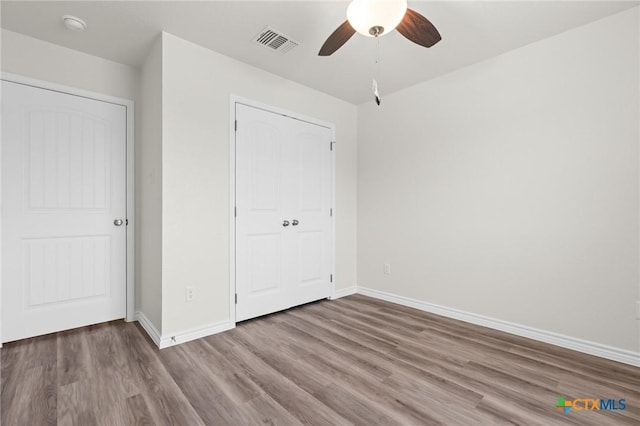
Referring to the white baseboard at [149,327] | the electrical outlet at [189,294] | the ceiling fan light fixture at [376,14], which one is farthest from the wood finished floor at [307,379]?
the ceiling fan light fixture at [376,14]

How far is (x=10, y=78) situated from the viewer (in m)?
2.38

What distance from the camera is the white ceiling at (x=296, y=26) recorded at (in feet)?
6.89

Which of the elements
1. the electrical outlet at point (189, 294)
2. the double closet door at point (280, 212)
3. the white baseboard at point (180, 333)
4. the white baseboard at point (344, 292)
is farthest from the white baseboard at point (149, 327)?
the white baseboard at point (344, 292)

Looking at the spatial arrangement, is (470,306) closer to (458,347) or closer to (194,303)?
(458,347)

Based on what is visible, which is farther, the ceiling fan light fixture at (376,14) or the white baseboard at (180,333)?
the white baseboard at (180,333)

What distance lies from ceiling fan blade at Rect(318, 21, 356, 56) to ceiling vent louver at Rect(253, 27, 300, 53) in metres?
0.51

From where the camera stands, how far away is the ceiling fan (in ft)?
5.33

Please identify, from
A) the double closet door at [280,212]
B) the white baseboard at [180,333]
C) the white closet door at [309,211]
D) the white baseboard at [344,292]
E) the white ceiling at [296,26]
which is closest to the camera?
the white ceiling at [296,26]

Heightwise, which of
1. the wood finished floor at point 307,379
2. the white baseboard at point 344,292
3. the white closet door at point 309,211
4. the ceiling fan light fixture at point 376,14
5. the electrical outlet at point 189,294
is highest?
the ceiling fan light fixture at point 376,14

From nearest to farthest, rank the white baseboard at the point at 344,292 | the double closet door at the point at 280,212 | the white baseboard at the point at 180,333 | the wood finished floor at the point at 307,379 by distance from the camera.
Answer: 1. the wood finished floor at the point at 307,379
2. the white baseboard at the point at 180,333
3. the double closet door at the point at 280,212
4. the white baseboard at the point at 344,292

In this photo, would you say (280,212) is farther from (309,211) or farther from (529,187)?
(529,187)

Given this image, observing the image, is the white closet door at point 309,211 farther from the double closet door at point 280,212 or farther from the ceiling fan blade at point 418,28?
the ceiling fan blade at point 418,28

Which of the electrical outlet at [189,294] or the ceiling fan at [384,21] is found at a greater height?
the ceiling fan at [384,21]

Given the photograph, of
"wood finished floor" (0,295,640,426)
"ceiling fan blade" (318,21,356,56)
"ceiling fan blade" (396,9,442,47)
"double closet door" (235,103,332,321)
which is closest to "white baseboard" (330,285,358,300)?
"double closet door" (235,103,332,321)
